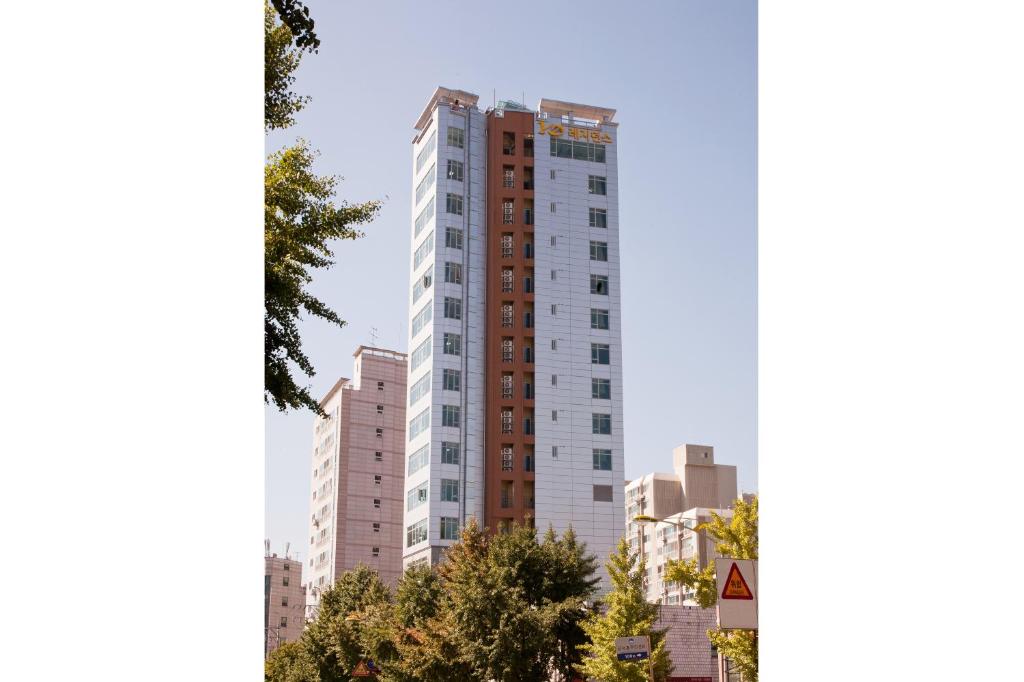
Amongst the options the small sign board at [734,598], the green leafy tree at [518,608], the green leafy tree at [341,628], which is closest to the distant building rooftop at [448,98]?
the green leafy tree at [341,628]

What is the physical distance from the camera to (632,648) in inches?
793

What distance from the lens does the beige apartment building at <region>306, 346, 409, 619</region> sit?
7306cm

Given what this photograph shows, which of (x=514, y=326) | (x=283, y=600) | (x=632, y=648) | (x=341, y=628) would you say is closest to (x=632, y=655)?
(x=632, y=648)

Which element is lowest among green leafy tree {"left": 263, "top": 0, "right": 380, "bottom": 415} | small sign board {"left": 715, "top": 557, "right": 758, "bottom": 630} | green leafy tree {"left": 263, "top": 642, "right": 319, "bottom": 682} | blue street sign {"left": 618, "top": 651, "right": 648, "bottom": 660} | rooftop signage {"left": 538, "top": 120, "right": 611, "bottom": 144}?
green leafy tree {"left": 263, "top": 642, "right": 319, "bottom": 682}

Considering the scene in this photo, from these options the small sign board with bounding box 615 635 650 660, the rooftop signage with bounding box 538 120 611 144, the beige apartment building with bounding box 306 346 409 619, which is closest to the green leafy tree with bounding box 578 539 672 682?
the small sign board with bounding box 615 635 650 660

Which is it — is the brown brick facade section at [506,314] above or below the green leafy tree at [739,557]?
above

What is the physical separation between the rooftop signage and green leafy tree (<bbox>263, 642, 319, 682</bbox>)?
1054 inches

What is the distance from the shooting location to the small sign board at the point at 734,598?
11.2 m

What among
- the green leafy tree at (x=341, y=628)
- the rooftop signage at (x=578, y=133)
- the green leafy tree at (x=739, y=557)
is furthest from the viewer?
the rooftop signage at (x=578, y=133)

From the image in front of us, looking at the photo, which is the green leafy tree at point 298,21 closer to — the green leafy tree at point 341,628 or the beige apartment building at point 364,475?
the green leafy tree at point 341,628

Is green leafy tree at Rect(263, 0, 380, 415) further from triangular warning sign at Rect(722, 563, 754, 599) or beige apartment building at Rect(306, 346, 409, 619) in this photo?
beige apartment building at Rect(306, 346, 409, 619)

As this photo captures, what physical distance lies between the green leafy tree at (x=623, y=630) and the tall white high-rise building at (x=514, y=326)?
2302 cm
